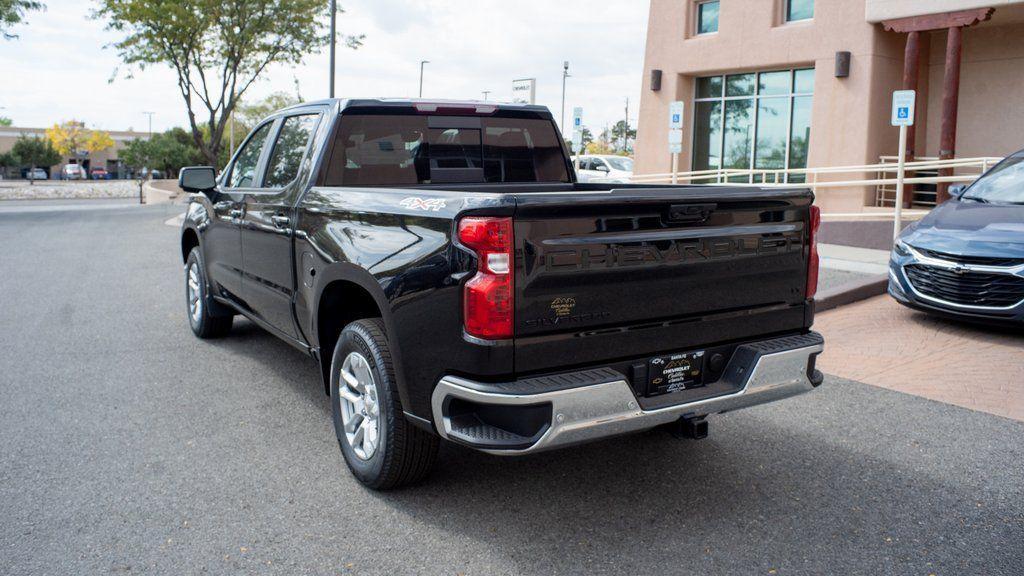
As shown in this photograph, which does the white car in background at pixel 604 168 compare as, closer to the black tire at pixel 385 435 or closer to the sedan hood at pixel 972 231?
the sedan hood at pixel 972 231

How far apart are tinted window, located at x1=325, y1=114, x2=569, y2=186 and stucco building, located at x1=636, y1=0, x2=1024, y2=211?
574 inches

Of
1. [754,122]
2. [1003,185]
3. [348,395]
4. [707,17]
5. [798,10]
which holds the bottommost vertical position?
[348,395]

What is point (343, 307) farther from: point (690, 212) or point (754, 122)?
point (754, 122)

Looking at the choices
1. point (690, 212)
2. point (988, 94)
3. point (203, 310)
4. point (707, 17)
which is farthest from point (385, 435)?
point (707, 17)

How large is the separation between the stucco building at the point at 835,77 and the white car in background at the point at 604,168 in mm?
3987

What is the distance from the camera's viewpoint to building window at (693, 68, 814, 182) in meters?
21.1

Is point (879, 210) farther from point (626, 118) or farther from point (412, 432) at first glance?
point (626, 118)

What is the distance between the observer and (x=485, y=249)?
3.34 m

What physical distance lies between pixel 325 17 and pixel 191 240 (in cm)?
2666

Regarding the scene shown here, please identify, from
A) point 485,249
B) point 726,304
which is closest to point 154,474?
point 485,249

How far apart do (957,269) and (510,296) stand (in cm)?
590

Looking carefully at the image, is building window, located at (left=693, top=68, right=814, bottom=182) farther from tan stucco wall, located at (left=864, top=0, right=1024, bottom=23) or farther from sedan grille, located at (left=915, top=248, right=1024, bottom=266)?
sedan grille, located at (left=915, top=248, right=1024, bottom=266)

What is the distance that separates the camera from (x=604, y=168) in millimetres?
28078

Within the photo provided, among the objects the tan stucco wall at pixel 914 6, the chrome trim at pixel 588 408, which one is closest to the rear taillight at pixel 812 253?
the chrome trim at pixel 588 408
